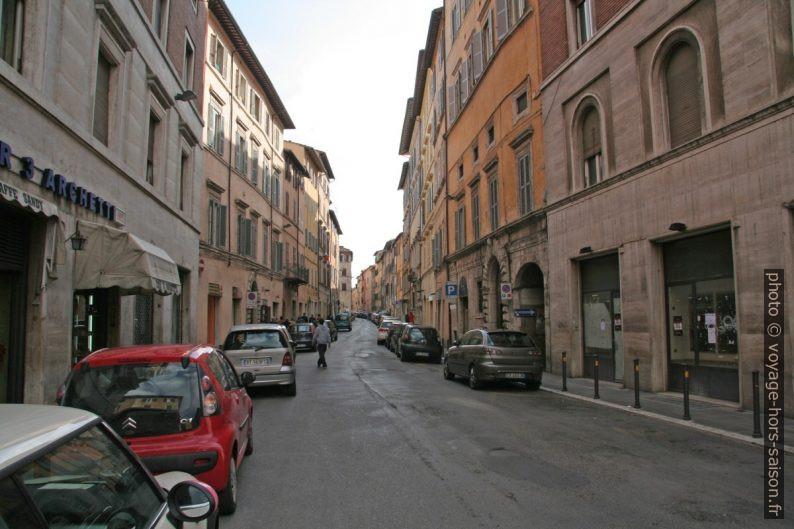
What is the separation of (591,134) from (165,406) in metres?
14.9

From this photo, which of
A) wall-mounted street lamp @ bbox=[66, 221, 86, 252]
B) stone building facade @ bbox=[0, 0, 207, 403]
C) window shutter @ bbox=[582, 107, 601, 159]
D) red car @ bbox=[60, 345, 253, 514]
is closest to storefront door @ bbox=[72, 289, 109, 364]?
stone building facade @ bbox=[0, 0, 207, 403]

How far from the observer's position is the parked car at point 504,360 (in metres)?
13.7

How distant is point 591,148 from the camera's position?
1658 centimetres

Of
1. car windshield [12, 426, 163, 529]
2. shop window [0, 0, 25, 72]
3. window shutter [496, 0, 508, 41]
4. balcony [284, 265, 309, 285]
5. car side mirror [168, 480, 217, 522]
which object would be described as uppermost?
window shutter [496, 0, 508, 41]

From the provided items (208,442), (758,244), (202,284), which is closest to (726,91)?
(758,244)

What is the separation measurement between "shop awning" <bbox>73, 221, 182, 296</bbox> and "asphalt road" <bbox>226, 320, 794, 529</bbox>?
332 cm

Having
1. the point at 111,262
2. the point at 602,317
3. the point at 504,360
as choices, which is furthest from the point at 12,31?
the point at 602,317

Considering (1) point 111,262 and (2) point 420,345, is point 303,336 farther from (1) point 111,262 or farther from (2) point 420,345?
(1) point 111,262

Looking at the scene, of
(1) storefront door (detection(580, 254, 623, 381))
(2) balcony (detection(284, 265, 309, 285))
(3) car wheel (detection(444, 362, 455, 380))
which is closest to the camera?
(1) storefront door (detection(580, 254, 623, 381))

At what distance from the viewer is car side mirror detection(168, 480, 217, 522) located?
2346 millimetres

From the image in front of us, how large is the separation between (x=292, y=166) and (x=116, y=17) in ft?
103

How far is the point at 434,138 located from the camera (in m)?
40.0

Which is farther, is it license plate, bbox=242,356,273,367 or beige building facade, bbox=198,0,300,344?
beige building facade, bbox=198,0,300,344

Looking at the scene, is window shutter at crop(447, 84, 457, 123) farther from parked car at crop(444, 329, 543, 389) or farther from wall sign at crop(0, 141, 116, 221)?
wall sign at crop(0, 141, 116, 221)
